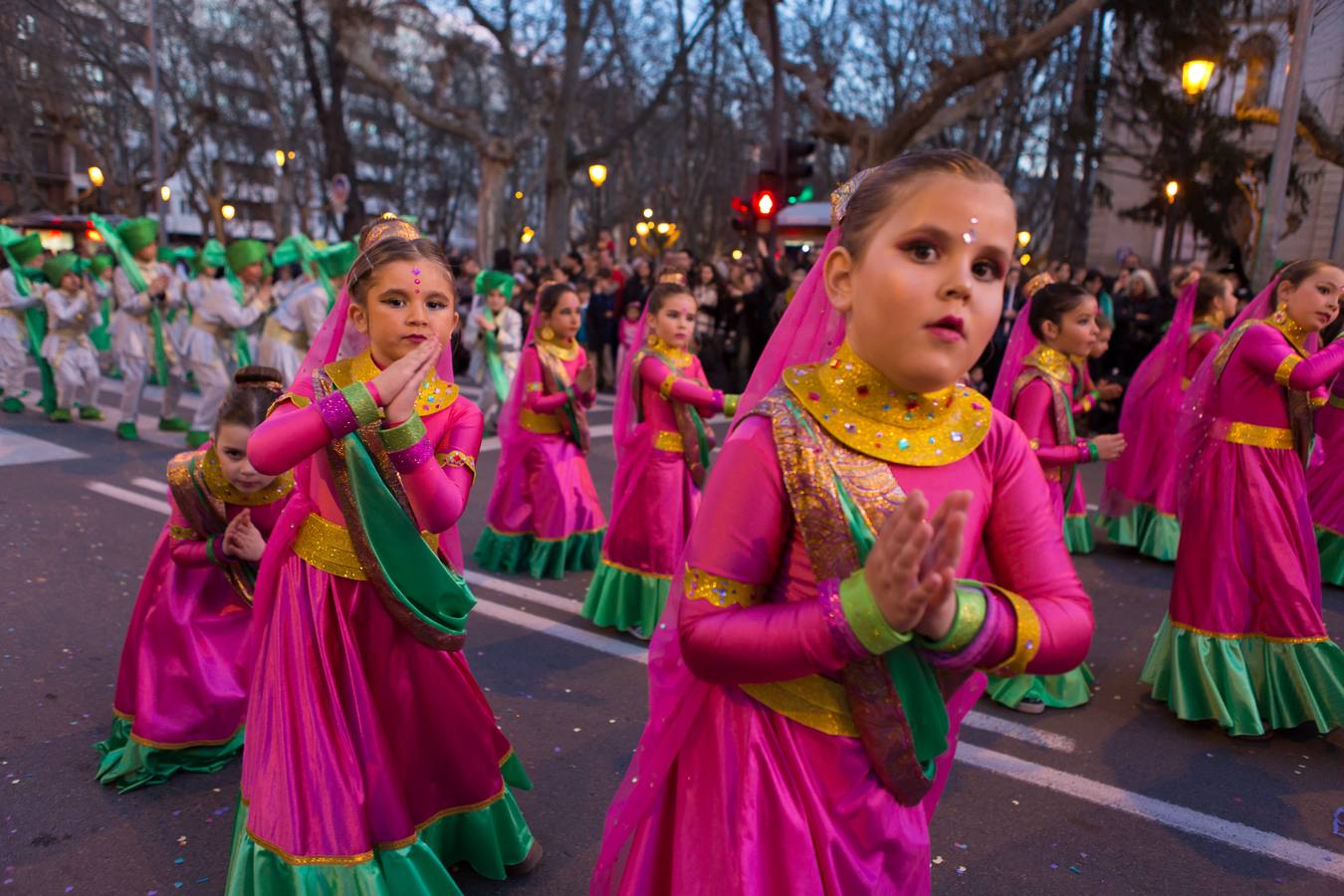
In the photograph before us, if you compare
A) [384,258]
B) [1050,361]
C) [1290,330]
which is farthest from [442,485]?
[1290,330]

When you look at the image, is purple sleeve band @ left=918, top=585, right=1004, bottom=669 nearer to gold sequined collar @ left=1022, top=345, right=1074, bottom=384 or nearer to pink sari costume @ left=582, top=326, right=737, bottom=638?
gold sequined collar @ left=1022, top=345, right=1074, bottom=384

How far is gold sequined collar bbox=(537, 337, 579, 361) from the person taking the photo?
623cm

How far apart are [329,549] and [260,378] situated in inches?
46.9

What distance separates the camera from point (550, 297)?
20.4ft

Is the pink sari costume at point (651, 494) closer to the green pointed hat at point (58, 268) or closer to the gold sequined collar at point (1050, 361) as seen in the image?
the gold sequined collar at point (1050, 361)

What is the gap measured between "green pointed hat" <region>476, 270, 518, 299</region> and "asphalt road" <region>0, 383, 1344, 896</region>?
531 cm

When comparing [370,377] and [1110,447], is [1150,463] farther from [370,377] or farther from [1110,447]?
[370,377]

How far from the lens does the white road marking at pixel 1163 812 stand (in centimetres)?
331

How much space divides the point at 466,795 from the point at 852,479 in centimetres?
175

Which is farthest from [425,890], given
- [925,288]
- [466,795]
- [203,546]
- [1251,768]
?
[1251,768]

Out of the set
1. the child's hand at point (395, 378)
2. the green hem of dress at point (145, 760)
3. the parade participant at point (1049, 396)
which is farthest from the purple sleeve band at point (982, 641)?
the green hem of dress at point (145, 760)

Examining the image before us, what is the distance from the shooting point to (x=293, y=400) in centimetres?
242

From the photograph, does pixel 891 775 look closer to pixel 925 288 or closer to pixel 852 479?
pixel 852 479

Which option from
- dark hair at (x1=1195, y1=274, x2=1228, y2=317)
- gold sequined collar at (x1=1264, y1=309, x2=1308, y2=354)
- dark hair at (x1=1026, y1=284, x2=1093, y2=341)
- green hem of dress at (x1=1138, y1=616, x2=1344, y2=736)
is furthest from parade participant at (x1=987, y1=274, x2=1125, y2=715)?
dark hair at (x1=1195, y1=274, x2=1228, y2=317)
